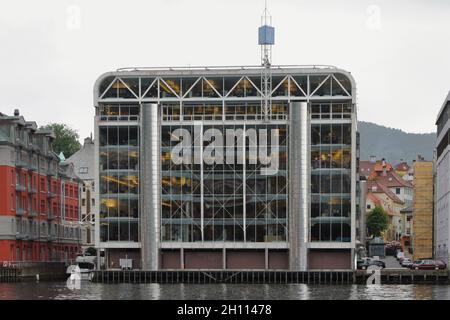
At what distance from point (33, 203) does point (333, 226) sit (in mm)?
46830

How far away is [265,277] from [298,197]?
12.0 metres

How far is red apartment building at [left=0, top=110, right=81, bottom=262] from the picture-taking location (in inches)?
6009

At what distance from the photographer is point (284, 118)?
14850cm

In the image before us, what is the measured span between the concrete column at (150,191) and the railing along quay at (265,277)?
474 centimetres

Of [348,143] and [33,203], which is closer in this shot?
[348,143]

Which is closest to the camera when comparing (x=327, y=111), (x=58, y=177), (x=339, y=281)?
(x=339, y=281)

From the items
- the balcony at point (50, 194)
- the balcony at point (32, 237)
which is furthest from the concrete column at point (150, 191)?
the balcony at point (50, 194)

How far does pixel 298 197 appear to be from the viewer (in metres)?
145

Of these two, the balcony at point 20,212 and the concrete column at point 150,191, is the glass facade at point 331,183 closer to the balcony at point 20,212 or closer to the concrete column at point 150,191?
the concrete column at point 150,191

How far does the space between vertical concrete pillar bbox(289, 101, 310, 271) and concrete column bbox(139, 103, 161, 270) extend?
1753cm

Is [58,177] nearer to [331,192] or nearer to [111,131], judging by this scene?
[111,131]

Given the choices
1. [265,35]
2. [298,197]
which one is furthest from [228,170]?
[265,35]

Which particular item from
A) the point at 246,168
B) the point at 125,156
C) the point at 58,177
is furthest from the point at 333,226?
the point at 58,177

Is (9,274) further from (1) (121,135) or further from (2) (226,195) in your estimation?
(2) (226,195)
